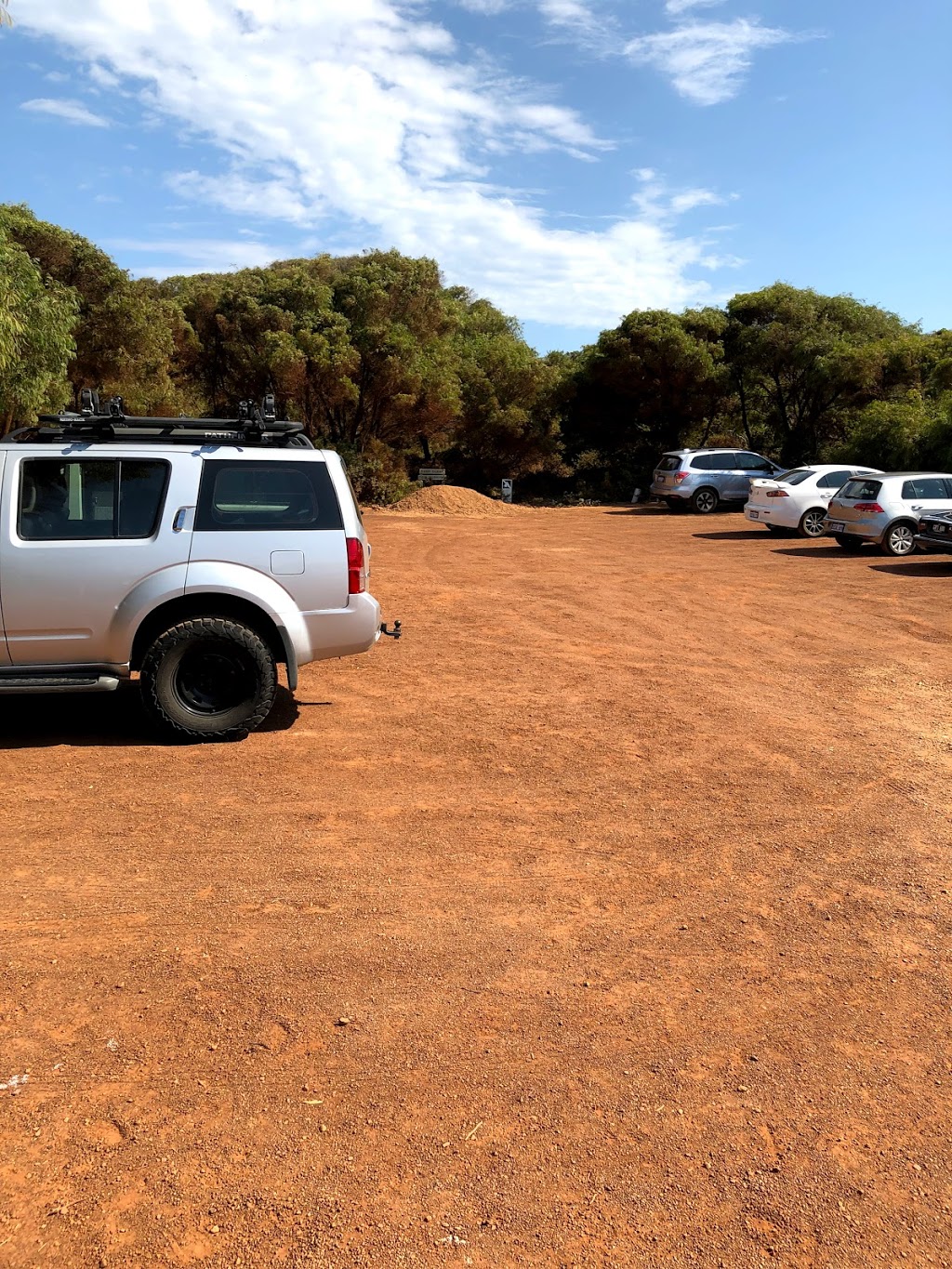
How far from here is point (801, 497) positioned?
67.6ft

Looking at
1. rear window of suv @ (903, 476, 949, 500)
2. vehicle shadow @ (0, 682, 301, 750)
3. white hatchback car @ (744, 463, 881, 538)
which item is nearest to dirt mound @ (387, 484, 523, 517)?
white hatchback car @ (744, 463, 881, 538)

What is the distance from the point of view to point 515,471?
3488 centimetres

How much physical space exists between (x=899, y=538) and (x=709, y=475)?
9.58 meters

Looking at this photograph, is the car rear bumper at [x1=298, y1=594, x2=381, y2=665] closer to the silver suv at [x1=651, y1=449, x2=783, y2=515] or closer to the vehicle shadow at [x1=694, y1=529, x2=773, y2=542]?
the vehicle shadow at [x1=694, y1=529, x2=773, y2=542]

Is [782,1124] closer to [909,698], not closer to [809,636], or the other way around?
[909,698]

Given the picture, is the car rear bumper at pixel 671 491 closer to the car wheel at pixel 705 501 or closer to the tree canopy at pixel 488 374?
the car wheel at pixel 705 501

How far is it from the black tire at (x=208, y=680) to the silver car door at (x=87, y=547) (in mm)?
264

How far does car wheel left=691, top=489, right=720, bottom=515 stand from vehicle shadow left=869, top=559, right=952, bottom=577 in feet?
33.1

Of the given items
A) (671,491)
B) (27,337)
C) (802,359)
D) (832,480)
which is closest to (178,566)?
(27,337)

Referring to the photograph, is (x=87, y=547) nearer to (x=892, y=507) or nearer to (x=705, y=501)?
(x=892, y=507)

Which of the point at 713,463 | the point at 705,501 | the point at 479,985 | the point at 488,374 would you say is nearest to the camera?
the point at 479,985

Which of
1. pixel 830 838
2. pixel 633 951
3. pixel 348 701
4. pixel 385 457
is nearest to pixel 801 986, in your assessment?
pixel 633 951

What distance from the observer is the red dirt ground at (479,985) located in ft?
9.24

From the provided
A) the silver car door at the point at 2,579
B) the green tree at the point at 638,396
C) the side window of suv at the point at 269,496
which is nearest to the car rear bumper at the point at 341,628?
the side window of suv at the point at 269,496
